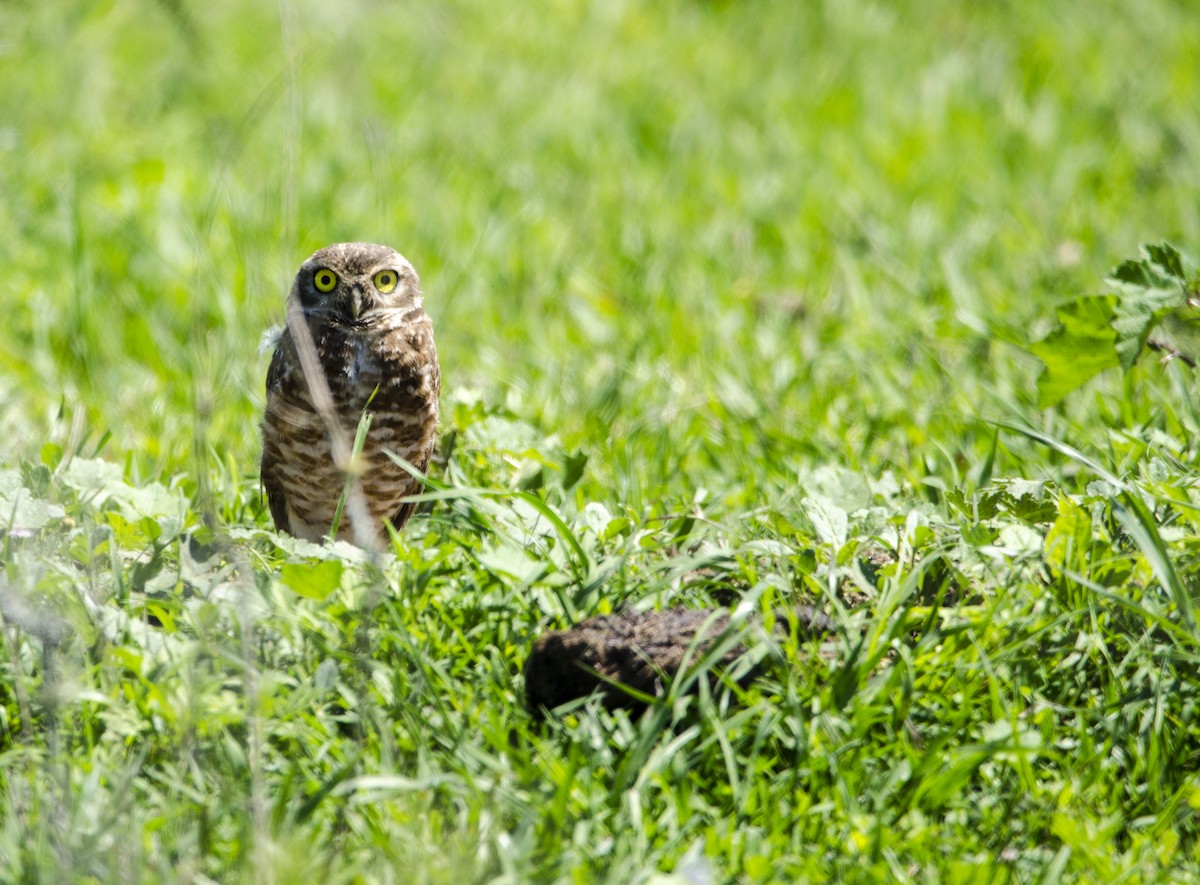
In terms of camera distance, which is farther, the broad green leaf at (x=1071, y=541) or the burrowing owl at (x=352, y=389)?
the burrowing owl at (x=352, y=389)

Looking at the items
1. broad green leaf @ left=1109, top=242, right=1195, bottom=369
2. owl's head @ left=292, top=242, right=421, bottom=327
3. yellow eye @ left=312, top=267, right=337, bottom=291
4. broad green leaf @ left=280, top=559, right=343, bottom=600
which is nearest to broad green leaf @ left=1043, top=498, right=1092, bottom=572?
broad green leaf @ left=1109, top=242, right=1195, bottom=369

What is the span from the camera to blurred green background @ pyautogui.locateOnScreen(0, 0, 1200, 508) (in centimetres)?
446

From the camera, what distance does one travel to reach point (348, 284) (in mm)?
3434

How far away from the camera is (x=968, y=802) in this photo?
7.97ft

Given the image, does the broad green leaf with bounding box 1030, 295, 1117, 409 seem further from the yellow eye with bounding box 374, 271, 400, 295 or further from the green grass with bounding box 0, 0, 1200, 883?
the yellow eye with bounding box 374, 271, 400, 295

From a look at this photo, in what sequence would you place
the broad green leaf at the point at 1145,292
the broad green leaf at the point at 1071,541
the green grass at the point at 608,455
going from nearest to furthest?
the green grass at the point at 608,455 → the broad green leaf at the point at 1071,541 → the broad green leaf at the point at 1145,292

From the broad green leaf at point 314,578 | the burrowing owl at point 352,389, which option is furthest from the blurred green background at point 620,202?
the broad green leaf at point 314,578

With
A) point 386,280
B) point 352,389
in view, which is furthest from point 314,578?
point 386,280

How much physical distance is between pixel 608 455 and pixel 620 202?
104 inches

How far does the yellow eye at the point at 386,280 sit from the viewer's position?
3.48 metres

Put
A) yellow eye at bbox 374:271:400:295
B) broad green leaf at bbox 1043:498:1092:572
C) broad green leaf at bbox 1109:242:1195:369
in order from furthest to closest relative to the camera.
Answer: yellow eye at bbox 374:271:400:295 < broad green leaf at bbox 1109:242:1195:369 < broad green leaf at bbox 1043:498:1092:572

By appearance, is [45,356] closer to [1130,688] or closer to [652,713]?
[652,713]

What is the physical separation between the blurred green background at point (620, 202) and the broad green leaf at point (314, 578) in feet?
3.90

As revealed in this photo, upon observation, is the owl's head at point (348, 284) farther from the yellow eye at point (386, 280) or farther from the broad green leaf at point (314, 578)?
the broad green leaf at point (314, 578)
